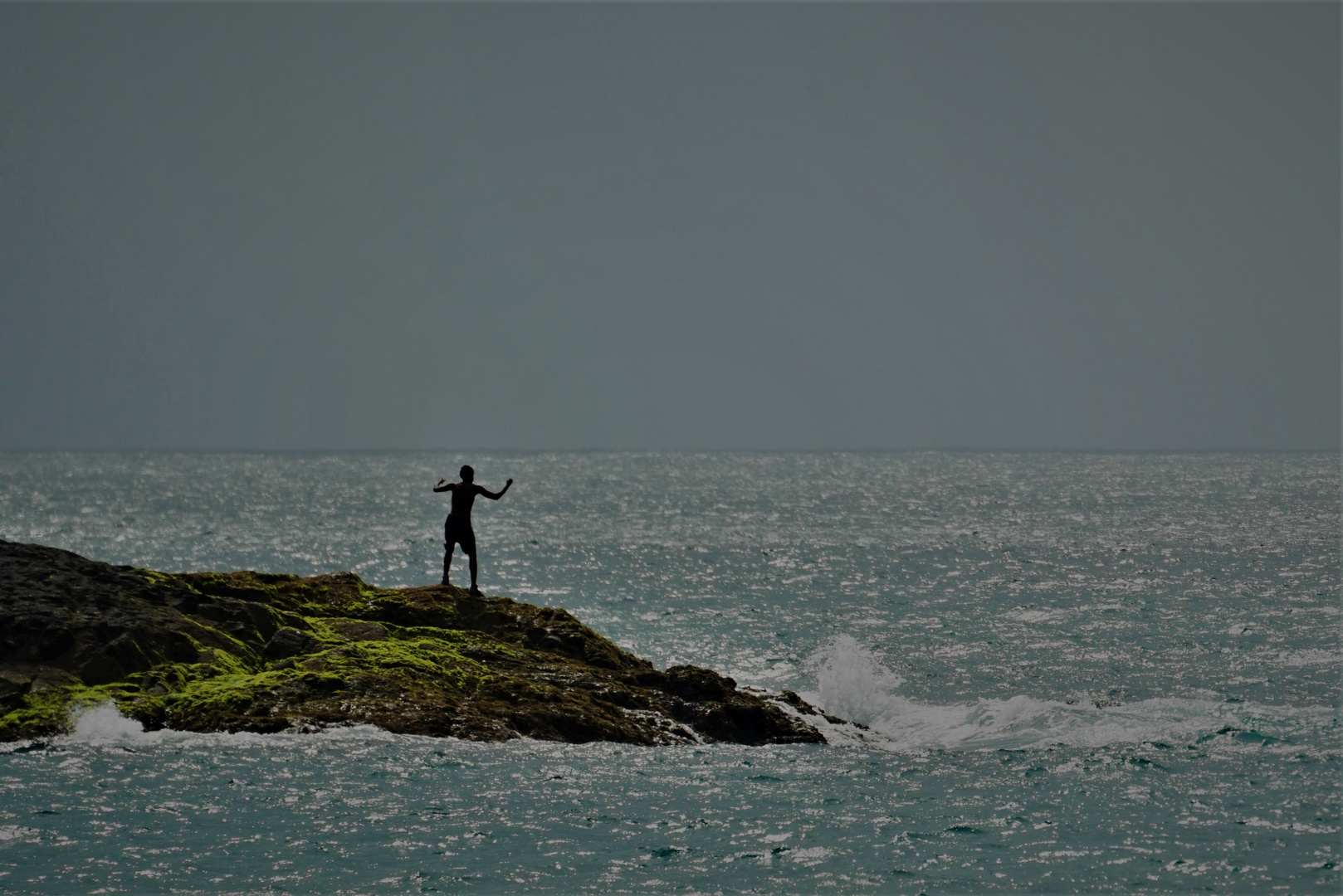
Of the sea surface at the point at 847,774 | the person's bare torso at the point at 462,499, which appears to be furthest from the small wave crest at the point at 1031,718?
the person's bare torso at the point at 462,499

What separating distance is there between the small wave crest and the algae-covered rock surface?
1.91m

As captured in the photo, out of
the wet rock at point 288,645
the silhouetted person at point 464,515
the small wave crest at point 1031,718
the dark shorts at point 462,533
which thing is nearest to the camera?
the small wave crest at point 1031,718

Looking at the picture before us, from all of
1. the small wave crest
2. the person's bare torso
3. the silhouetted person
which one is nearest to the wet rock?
the silhouetted person

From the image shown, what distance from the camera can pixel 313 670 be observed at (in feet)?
64.9

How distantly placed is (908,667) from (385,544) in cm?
4525

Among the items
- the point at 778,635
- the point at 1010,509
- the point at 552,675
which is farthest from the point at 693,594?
the point at 1010,509

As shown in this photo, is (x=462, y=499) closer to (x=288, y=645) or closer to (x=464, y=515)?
(x=464, y=515)

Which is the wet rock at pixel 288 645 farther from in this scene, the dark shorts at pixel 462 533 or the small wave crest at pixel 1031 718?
the small wave crest at pixel 1031 718

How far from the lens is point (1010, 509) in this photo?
329ft

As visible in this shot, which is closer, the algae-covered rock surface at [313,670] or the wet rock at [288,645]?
the algae-covered rock surface at [313,670]

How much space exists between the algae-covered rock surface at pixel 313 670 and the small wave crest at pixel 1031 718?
1.91m

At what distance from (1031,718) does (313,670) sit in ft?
44.8

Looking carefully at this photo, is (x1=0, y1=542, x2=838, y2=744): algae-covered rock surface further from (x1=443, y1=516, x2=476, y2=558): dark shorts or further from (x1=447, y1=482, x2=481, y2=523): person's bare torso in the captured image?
(x1=447, y1=482, x2=481, y2=523): person's bare torso

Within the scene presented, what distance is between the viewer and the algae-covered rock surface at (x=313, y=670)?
18297 millimetres
